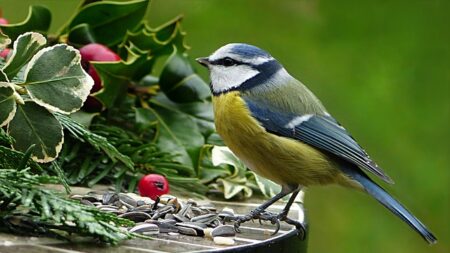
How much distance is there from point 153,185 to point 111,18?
383mm

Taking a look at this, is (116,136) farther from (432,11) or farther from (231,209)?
(432,11)

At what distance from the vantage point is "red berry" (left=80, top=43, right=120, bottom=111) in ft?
5.14

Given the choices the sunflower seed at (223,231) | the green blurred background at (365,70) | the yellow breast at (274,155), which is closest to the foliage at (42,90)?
the sunflower seed at (223,231)

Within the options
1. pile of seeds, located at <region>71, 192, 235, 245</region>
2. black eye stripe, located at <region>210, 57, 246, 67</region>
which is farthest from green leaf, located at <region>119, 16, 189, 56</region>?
pile of seeds, located at <region>71, 192, 235, 245</region>

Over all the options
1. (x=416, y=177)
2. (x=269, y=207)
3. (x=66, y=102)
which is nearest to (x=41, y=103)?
(x=66, y=102)

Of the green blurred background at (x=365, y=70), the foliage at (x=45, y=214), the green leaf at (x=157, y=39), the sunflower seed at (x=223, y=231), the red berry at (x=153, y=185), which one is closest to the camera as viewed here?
the foliage at (x=45, y=214)

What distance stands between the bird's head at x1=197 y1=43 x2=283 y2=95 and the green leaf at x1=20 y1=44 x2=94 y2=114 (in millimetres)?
400

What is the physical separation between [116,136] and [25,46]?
38 cm

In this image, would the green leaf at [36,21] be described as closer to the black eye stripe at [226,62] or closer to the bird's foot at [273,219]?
the black eye stripe at [226,62]

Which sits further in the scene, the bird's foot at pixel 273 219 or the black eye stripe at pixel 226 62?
the black eye stripe at pixel 226 62

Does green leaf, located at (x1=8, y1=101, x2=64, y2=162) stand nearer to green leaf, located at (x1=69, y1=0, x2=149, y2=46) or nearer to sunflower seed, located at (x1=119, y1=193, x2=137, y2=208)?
sunflower seed, located at (x1=119, y1=193, x2=137, y2=208)

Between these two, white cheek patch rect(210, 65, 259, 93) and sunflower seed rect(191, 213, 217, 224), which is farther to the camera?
white cheek patch rect(210, 65, 259, 93)

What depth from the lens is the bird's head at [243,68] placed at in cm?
156

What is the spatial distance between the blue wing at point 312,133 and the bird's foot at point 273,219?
0.61 feet
